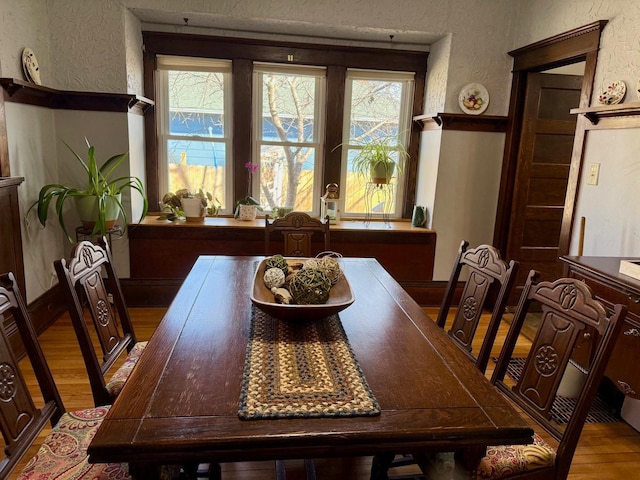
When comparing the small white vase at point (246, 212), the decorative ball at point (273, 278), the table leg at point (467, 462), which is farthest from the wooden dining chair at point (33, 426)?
the small white vase at point (246, 212)

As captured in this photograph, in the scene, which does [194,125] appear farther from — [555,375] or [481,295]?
[555,375]

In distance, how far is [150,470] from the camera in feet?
3.22

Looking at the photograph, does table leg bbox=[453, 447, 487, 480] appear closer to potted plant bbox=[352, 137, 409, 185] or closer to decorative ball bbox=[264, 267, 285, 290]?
decorative ball bbox=[264, 267, 285, 290]

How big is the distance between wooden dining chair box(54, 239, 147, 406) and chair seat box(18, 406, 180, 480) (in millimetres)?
143

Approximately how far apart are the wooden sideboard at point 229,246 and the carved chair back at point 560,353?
222cm

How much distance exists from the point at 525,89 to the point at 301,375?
3.25m

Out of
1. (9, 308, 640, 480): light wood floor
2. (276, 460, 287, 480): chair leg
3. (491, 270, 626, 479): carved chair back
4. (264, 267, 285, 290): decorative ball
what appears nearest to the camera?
(491, 270, 626, 479): carved chair back

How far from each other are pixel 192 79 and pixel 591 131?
2979 mm

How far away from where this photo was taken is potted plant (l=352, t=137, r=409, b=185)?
150 inches

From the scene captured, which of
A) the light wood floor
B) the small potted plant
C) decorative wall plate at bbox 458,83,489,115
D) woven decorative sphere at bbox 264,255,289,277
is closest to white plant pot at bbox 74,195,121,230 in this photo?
the light wood floor

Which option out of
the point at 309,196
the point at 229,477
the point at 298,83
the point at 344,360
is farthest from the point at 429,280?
the point at 344,360

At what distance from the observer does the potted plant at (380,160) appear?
3.82 m

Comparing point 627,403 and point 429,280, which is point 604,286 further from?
point 429,280

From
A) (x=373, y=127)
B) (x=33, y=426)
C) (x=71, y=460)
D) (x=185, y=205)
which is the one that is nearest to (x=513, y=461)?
(x=71, y=460)
